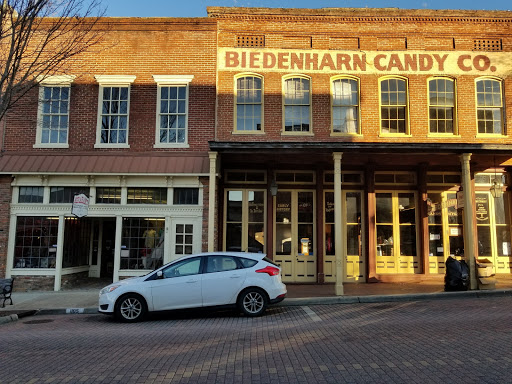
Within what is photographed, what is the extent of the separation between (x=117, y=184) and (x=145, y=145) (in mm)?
1579

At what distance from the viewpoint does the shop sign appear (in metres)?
14.2

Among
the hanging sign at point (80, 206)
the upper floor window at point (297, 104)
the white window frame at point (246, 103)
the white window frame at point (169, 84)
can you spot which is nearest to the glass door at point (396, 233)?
the upper floor window at point (297, 104)

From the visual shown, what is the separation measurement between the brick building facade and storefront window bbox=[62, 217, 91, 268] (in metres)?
0.07

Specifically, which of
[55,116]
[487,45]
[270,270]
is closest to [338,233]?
[270,270]

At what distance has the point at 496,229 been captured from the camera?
15.2 metres

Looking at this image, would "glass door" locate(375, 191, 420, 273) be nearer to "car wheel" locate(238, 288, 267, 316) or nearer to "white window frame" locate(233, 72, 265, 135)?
"white window frame" locate(233, 72, 265, 135)

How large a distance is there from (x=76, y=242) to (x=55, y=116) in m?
4.40

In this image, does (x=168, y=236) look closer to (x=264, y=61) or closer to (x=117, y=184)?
(x=117, y=184)

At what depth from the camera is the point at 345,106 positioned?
46.6ft

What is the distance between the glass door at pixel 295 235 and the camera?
1430cm

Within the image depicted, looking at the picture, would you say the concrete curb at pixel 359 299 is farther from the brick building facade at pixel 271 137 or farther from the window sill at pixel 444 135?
the window sill at pixel 444 135

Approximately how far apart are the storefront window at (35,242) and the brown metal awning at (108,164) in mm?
1641

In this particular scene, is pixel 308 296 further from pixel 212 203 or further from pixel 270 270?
pixel 212 203

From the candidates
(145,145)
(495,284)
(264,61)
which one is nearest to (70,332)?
(145,145)
